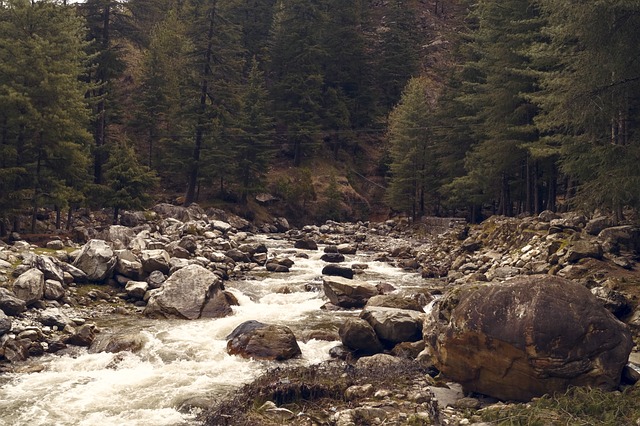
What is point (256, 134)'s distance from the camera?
49.0 meters

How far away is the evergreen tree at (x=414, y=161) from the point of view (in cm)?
4878

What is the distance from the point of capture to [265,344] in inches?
559

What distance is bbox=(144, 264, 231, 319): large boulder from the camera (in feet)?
59.0

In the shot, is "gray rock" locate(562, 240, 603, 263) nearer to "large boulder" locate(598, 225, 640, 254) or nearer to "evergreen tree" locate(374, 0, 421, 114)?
"large boulder" locate(598, 225, 640, 254)

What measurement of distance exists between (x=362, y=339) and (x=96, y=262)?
37.6 ft

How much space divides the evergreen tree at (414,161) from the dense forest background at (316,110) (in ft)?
0.65

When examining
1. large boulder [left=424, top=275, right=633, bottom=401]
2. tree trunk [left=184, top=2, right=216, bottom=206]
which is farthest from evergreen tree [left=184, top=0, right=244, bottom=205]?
large boulder [left=424, top=275, right=633, bottom=401]

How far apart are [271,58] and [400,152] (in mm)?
22911

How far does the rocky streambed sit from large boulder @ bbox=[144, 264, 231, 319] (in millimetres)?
58

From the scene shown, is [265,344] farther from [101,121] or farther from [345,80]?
[345,80]

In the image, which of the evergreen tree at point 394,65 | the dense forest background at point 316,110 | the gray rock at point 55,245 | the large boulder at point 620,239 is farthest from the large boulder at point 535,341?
the evergreen tree at point 394,65

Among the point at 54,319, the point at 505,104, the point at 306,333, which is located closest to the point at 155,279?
the point at 54,319

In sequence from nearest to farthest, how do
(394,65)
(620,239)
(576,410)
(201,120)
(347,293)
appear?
1. (576,410)
2. (620,239)
3. (347,293)
4. (201,120)
5. (394,65)

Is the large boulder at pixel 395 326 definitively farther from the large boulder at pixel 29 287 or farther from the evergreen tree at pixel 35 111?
the evergreen tree at pixel 35 111
